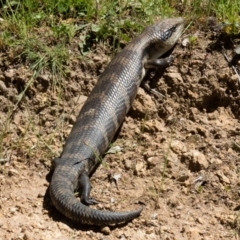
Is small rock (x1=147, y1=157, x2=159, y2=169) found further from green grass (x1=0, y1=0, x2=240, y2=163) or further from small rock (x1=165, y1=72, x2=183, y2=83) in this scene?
green grass (x1=0, y1=0, x2=240, y2=163)

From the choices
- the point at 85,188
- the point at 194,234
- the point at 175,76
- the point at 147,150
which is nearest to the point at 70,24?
the point at 175,76

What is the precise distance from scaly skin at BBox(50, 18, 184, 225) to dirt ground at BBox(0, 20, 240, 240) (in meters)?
0.13

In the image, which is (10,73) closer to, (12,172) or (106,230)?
(12,172)

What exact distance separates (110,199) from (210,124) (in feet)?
4.47

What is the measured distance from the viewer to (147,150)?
6293mm

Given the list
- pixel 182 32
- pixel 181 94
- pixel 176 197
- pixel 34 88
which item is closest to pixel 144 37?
pixel 182 32

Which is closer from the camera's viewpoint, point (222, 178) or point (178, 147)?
point (222, 178)

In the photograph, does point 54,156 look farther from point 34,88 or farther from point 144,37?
point 144,37

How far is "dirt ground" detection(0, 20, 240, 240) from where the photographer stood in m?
5.40

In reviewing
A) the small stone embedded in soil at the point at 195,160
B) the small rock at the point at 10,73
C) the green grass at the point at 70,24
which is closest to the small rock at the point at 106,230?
the small stone embedded in soil at the point at 195,160

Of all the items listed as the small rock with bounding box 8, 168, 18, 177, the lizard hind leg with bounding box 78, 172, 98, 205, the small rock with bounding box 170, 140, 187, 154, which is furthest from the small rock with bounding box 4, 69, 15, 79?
the small rock with bounding box 170, 140, 187, 154

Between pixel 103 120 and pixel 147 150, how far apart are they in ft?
1.89

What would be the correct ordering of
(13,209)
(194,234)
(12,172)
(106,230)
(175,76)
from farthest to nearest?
(175,76)
(12,172)
(13,209)
(106,230)
(194,234)

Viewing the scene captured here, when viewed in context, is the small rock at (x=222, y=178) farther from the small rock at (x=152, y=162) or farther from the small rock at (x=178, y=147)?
the small rock at (x=152, y=162)
